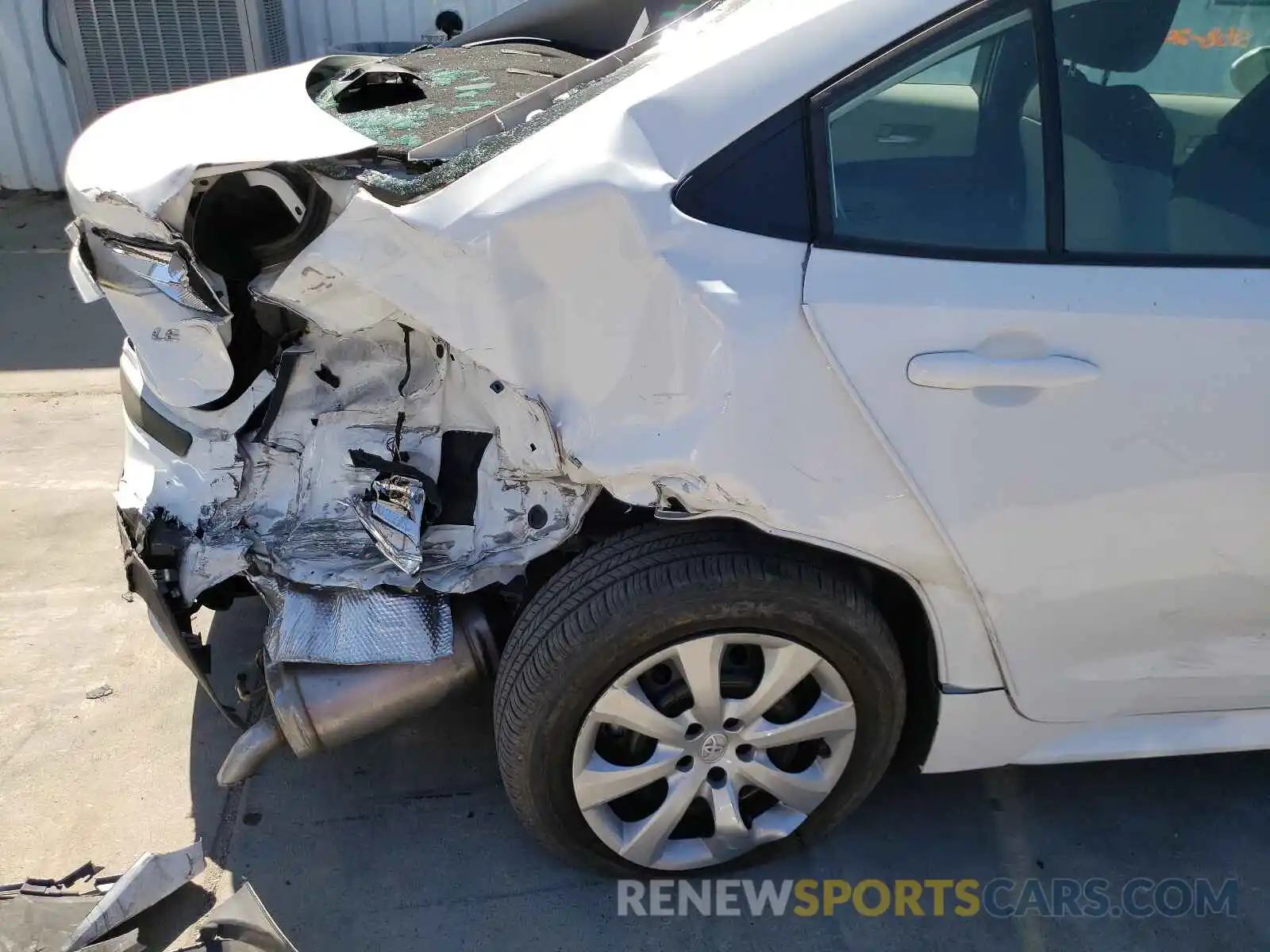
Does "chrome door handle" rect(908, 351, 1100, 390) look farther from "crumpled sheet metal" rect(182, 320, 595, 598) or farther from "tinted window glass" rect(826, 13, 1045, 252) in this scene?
"crumpled sheet metal" rect(182, 320, 595, 598)

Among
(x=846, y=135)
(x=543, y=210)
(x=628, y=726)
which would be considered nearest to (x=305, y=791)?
(x=628, y=726)

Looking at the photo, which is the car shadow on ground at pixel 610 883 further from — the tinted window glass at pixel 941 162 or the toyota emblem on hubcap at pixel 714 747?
the tinted window glass at pixel 941 162

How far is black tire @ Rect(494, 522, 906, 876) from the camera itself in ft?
5.99

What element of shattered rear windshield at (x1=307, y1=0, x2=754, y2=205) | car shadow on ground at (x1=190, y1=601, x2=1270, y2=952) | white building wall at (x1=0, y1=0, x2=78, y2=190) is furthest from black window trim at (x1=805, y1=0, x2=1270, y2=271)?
white building wall at (x1=0, y1=0, x2=78, y2=190)

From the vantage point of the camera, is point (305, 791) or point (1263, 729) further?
point (305, 791)

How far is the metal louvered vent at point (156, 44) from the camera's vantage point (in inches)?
218

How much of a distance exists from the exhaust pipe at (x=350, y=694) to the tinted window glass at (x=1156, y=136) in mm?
1478

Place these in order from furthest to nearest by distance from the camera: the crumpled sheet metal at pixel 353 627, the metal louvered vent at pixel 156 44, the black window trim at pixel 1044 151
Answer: the metal louvered vent at pixel 156 44 < the crumpled sheet metal at pixel 353 627 < the black window trim at pixel 1044 151

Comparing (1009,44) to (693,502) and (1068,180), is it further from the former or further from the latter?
(693,502)

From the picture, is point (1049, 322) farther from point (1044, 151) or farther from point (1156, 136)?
point (1156, 136)

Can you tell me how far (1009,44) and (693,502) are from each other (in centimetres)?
99

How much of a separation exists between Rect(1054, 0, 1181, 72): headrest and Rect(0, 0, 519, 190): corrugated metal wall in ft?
16.6

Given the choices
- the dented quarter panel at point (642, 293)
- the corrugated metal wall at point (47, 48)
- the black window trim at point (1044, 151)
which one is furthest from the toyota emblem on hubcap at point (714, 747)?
the corrugated metal wall at point (47, 48)

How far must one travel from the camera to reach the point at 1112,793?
7.99 ft
